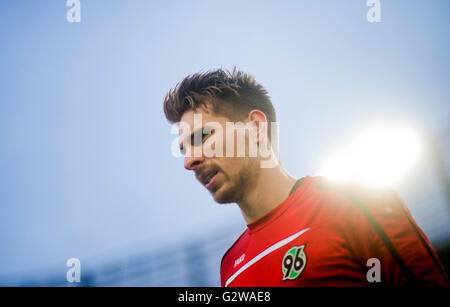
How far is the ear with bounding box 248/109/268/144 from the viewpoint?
169 centimetres

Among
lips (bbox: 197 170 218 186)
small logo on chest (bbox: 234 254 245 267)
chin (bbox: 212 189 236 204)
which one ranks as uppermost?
lips (bbox: 197 170 218 186)

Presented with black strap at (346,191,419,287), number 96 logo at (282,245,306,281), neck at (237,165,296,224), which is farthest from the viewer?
neck at (237,165,296,224)

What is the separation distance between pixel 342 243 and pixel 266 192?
0.45 meters

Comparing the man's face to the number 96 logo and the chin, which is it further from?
the number 96 logo

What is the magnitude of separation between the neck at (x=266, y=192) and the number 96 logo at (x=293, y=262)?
0.88ft

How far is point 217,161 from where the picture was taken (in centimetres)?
159

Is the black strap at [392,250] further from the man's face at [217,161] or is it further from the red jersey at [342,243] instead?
the man's face at [217,161]

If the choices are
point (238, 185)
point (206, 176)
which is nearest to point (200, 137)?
point (206, 176)

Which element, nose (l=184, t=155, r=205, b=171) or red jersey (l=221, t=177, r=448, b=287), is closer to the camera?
red jersey (l=221, t=177, r=448, b=287)

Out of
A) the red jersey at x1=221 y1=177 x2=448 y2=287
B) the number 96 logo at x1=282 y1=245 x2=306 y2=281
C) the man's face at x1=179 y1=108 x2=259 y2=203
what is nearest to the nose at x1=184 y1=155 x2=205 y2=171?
the man's face at x1=179 y1=108 x2=259 y2=203

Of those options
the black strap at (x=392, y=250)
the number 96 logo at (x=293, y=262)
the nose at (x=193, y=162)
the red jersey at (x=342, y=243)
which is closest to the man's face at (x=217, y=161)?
the nose at (x=193, y=162)

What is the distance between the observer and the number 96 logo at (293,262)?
4.34 ft
